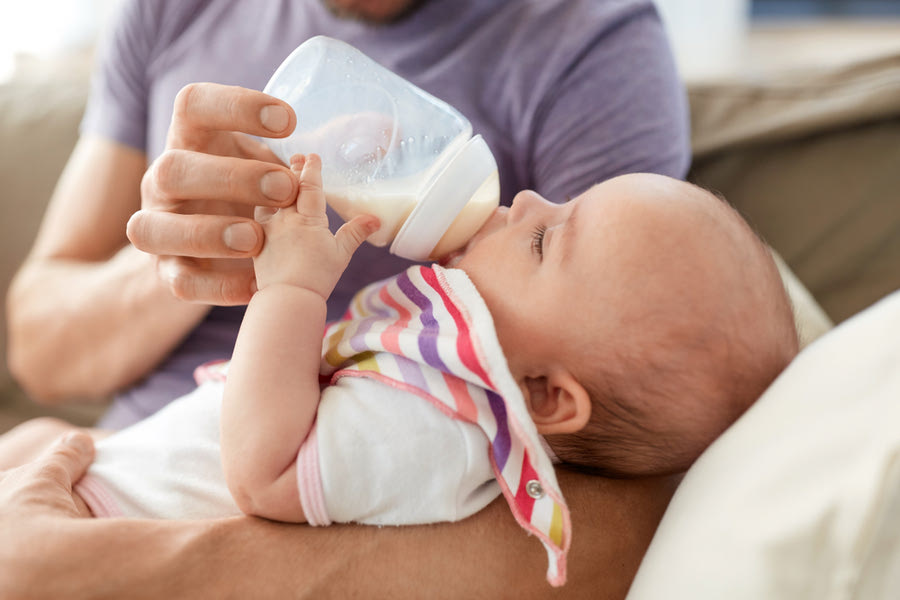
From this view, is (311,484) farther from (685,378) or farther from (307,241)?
Result: (685,378)

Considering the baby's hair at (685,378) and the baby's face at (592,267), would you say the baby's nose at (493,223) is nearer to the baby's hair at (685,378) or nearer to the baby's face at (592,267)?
the baby's face at (592,267)

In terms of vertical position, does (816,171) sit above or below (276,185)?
below

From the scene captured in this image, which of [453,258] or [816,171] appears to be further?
[816,171]

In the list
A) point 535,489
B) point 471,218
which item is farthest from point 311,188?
point 535,489

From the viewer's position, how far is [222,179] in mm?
814

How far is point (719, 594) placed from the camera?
0.65 metres

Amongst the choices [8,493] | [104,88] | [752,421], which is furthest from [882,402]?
[104,88]

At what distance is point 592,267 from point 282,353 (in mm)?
341

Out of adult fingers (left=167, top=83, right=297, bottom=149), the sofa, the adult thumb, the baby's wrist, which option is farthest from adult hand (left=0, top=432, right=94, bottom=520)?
the sofa

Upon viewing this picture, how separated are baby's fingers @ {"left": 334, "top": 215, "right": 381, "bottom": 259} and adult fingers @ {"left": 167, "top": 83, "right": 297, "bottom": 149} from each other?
117 millimetres

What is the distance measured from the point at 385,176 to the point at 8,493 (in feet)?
1.73

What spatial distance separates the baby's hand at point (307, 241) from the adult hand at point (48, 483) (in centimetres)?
32

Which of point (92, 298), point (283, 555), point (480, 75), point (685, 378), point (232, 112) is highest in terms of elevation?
point (232, 112)

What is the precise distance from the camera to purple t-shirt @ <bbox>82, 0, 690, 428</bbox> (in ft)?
3.82
